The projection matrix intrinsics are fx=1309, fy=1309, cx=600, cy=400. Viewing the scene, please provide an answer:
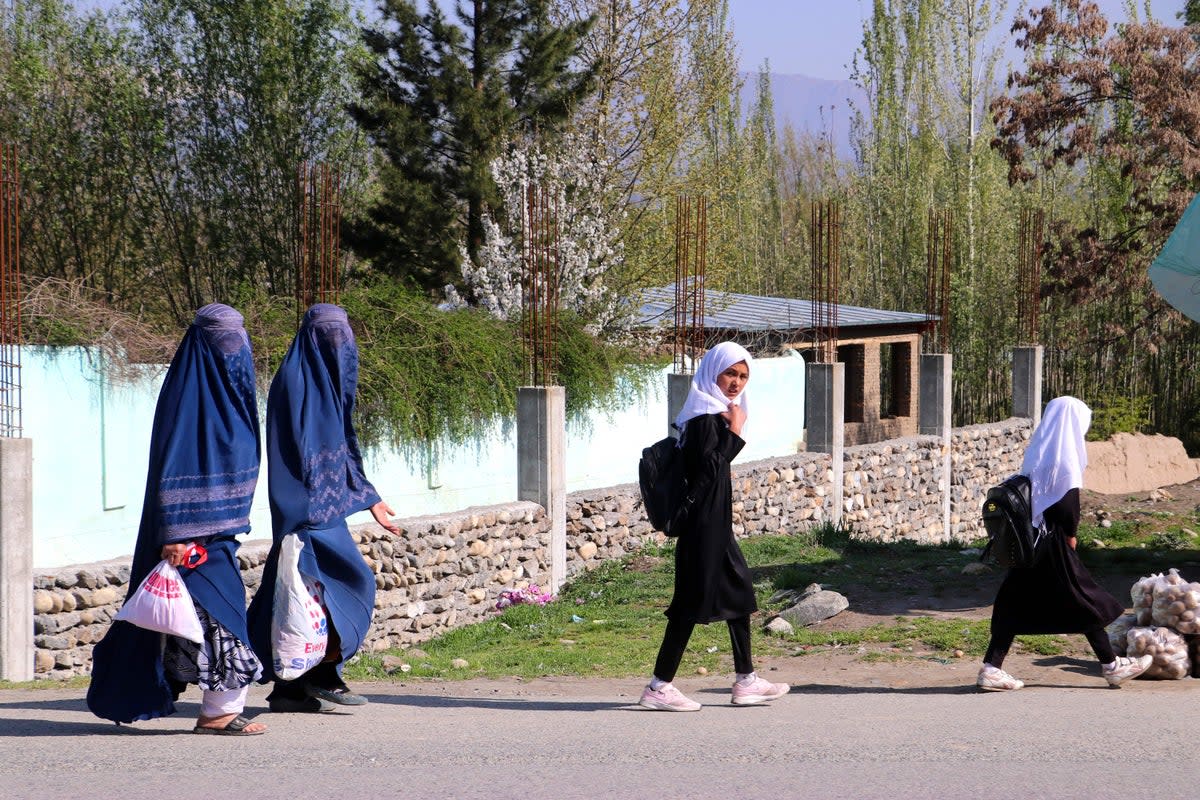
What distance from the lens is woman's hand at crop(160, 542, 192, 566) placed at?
5.36 meters

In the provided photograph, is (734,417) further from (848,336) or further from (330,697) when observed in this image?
(848,336)

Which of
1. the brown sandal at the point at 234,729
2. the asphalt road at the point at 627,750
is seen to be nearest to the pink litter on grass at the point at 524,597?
the asphalt road at the point at 627,750

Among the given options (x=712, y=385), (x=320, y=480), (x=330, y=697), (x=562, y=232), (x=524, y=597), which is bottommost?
(x=524, y=597)

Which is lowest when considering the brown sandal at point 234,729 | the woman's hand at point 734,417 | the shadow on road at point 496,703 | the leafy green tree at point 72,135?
the shadow on road at point 496,703

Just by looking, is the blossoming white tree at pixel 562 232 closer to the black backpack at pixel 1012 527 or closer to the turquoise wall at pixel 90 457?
the turquoise wall at pixel 90 457

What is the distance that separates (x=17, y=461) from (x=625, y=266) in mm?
14193

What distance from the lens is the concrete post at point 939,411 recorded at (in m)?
19.2

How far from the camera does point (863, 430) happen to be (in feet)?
72.3

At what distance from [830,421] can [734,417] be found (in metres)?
10.4

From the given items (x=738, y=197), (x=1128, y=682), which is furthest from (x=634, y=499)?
(x=738, y=197)

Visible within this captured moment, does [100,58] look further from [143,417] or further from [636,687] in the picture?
[636,687]

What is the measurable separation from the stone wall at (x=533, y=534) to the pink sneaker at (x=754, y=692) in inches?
165

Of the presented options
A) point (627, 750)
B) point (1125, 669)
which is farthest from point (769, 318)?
point (627, 750)

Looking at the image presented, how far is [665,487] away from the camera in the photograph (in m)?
6.31
